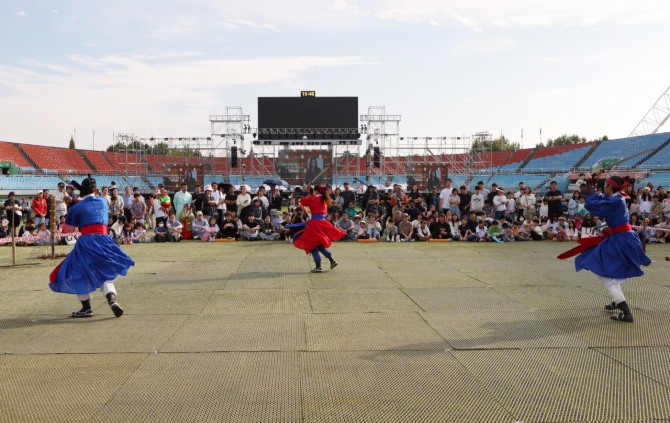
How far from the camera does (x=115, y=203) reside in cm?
1678

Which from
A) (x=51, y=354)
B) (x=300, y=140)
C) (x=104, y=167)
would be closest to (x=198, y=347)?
(x=51, y=354)

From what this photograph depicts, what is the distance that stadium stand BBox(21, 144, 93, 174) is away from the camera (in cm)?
5384

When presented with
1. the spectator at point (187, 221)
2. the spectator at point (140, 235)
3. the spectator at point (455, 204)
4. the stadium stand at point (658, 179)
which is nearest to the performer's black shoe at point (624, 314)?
the spectator at point (455, 204)

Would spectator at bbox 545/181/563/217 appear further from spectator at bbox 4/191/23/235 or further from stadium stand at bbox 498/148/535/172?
stadium stand at bbox 498/148/535/172

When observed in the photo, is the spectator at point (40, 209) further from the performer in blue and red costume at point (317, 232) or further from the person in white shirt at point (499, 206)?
the person in white shirt at point (499, 206)

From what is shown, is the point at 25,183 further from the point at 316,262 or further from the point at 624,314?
the point at 624,314

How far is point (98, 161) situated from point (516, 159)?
4288 cm

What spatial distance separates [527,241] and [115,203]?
1123 cm

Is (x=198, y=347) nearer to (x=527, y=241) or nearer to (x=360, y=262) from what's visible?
(x=360, y=262)

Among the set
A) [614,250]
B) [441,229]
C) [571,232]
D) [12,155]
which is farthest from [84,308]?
[12,155]

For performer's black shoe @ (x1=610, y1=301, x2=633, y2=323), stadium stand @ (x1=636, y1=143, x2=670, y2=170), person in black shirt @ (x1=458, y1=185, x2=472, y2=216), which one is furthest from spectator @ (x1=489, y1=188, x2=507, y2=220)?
stadium stand @ (x1=636, y1=143, x2=670, y2=170)

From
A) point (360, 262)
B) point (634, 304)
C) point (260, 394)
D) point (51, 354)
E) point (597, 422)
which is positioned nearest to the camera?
point (597, 422)

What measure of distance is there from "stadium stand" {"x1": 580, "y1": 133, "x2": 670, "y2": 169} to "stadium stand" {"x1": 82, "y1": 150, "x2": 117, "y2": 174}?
4512 centimetres

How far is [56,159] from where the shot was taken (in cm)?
5684
